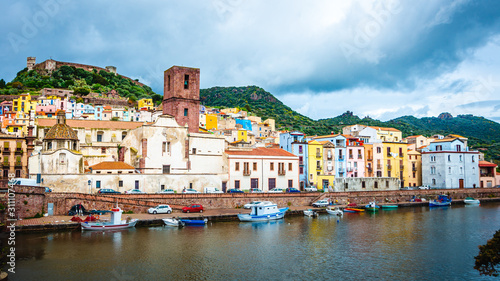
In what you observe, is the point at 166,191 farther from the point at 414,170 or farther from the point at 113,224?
the point at 414,170

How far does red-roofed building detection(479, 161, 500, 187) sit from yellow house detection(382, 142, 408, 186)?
14.9 meters

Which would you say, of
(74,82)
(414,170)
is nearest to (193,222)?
(414,170)

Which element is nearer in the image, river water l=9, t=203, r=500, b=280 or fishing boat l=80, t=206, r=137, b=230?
river water l=9, t=203, r=500, b=280

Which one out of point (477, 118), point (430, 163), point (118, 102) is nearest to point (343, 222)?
point (430, 163)

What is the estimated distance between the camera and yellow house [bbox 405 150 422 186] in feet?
234

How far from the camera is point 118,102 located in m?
124

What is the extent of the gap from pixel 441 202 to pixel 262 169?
28.4 m

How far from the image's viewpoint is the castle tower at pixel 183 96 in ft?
185

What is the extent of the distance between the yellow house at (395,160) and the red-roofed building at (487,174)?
14.9 metres

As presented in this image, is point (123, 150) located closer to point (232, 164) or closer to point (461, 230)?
point (232, 164)

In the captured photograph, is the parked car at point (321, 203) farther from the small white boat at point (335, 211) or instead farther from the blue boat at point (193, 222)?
the blue boat at point (193, 222)

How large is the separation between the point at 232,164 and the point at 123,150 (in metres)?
14.5

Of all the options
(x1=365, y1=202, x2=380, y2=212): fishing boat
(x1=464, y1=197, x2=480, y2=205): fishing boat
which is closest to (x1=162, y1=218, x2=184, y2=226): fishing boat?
(x1=365, y1=202, x2=380, y2=212): fishing boat

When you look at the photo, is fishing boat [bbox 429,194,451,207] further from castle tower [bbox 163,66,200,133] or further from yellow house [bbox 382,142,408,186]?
castle tower [bbox 163,66,200,133]
